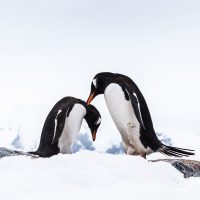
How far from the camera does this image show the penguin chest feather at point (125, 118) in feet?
27.2

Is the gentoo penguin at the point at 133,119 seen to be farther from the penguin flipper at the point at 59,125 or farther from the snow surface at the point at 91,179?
the snow surface at the point at 91,179

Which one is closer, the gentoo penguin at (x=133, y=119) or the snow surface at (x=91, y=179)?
the snow surface at (x=91, y=179)

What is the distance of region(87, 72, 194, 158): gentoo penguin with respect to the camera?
324 inches

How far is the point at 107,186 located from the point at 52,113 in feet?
12.6

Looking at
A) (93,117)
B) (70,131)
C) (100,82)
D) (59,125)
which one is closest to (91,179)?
(59,125)

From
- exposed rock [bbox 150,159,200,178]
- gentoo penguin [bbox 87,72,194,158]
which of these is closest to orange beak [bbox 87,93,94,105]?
gentoo penguin [bbox 87,72,194,158]

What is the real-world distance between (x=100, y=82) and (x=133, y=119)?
100cm

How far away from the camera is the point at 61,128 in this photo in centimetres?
863

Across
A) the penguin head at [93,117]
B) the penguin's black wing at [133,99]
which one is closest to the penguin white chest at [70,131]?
the penguin head at [93,117]

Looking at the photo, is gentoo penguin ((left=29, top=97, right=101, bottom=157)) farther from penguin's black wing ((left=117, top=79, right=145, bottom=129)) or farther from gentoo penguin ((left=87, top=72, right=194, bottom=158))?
penguin's black wing ((left=117, top=79, right=145, bottom=129))

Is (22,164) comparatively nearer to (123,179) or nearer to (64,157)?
(64,157)

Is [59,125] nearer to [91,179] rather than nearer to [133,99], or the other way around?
[133,99]

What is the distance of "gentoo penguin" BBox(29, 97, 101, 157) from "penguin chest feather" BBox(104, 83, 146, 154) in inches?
29.4

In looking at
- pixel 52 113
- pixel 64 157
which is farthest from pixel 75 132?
pixel 64 157
